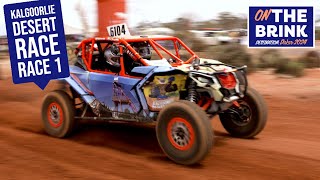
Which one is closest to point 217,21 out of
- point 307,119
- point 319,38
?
point 319,38

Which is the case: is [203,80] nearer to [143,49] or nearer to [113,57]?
[143,49]

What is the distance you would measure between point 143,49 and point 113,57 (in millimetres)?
493

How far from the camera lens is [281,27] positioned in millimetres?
13062

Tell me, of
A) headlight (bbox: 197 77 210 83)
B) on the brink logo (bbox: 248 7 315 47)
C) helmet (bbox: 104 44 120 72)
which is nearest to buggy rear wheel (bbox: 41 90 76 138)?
helmet (bbox: 104 44 120 72)

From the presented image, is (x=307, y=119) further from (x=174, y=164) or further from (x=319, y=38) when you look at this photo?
(x=319, y=38)

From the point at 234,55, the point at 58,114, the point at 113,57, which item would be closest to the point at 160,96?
the point at 113,57

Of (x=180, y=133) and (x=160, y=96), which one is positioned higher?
(x=160, y=96)

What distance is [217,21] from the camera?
4584cm

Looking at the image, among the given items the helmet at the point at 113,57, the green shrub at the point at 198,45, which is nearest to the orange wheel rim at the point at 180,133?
the helmet at the point at 113,57

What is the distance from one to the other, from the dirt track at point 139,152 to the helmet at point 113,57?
1.14 metres

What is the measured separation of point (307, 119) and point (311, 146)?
2165 millimetres

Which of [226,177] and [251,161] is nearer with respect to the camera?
[226,177]

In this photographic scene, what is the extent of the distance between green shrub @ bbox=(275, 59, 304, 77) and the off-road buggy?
8796 millimetres

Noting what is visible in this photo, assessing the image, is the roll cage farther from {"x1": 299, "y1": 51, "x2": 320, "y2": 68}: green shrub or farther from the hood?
{"x1": 299, "y1": 51, "x2": 320, "y2": 68}: green shrub
